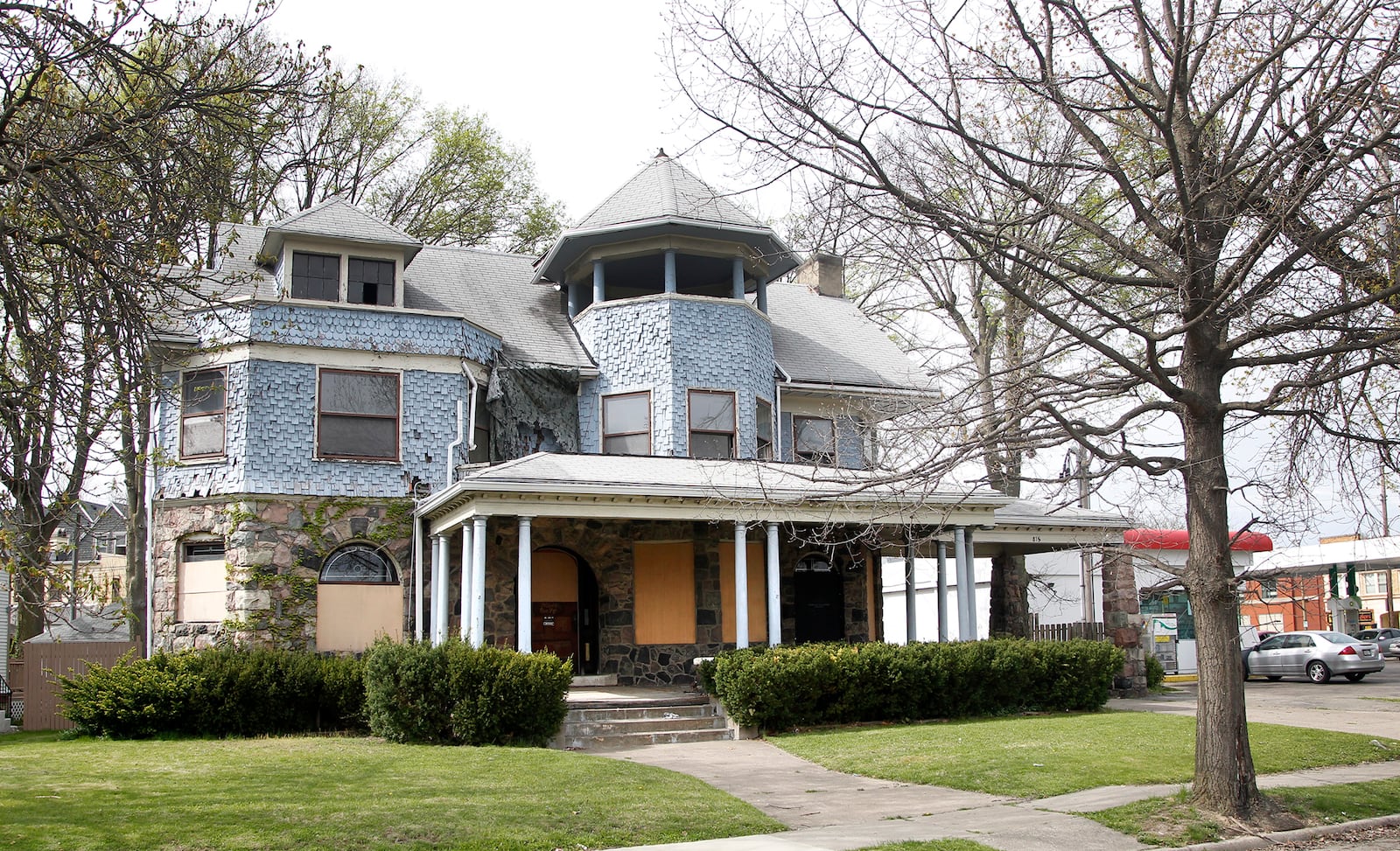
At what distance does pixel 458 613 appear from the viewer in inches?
779

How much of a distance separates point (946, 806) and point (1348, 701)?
14430mm

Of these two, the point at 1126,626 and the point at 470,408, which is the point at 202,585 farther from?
the point at 1126,626

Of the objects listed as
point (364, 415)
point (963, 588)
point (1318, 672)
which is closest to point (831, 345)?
point (963, 588)

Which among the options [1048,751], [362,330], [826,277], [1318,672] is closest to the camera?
[1048,751]

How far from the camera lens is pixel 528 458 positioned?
18.6m

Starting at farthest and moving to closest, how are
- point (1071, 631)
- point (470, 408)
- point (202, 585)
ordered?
point (1071, 631), point (470, 408), point (202, 585)

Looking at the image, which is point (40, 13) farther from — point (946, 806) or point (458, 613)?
point (458, 613)

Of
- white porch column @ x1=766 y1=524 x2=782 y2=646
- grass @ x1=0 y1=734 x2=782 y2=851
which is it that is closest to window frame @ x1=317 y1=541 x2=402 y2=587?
grass @ x1=0 y1=734 x2=782 y2=851

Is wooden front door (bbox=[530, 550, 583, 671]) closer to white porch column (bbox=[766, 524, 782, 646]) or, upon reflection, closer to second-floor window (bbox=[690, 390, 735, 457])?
second-floor window (bbox=[690, 390, 735, 457])

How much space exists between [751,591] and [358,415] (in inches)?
299

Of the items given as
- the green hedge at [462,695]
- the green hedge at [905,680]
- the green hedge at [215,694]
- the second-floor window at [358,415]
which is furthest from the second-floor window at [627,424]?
the green hedge at [462,695]

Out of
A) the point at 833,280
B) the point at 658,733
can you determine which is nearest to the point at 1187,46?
the point at 658,733

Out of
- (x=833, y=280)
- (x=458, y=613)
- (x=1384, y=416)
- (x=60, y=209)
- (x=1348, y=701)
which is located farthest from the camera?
(x=833, y=280)

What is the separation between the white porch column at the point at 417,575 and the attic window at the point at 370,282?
13.0ft
